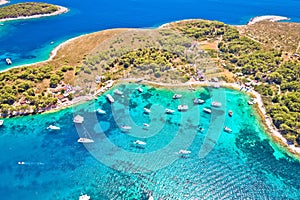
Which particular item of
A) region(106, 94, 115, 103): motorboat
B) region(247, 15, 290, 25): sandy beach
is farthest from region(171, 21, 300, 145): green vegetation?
region(106, 94, 115, 103): motorboat

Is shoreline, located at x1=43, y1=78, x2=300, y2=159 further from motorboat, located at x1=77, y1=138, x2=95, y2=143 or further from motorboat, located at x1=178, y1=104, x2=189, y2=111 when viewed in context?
motorboat, located at x1=77, y1=138, x2=95, y2=143

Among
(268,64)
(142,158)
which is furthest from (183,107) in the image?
(268,64)

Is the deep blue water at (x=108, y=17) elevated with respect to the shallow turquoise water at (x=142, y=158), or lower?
elevated

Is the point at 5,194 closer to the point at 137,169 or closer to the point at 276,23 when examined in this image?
the point at 137,169

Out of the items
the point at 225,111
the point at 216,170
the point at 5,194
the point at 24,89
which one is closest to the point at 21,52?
the point at 24,89

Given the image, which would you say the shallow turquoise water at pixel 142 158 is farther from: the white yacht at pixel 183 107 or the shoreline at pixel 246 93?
the shoreline at pixel 246 93

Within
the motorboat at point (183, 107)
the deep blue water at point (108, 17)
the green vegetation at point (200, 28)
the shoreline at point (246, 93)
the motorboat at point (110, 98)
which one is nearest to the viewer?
the shoreline at point (246, 93)

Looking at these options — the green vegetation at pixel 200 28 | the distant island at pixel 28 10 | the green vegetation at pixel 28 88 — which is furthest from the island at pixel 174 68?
the distant island at pixel 28 10
